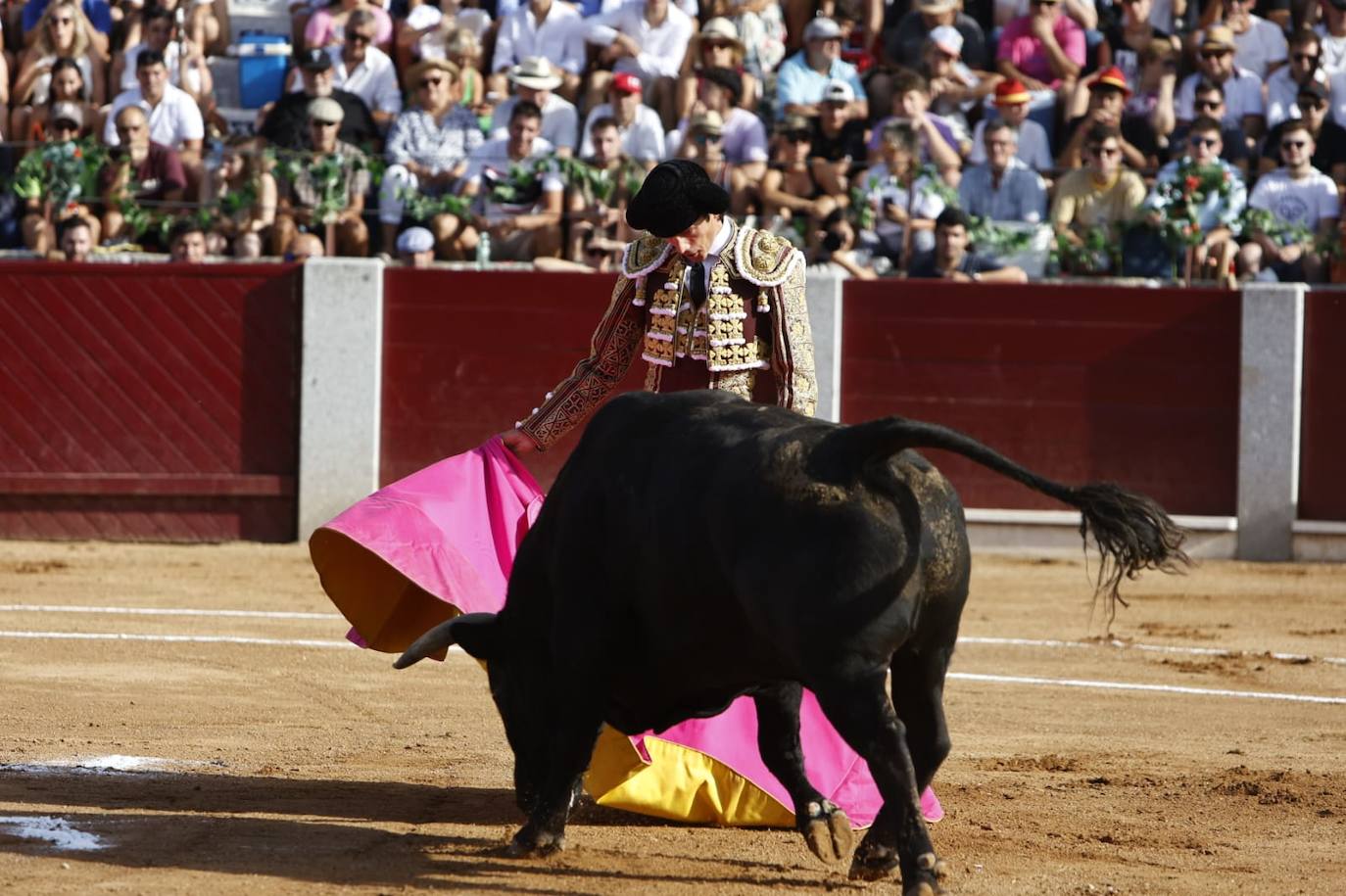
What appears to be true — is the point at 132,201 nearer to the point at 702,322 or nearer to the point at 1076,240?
the point at 1076,240

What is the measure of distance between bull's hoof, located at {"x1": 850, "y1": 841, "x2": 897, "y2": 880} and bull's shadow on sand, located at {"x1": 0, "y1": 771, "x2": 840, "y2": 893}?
129mm

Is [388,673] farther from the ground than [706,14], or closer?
closer

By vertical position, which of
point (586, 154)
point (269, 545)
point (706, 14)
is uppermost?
point (706, 14)

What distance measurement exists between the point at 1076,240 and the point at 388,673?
4670 millimetres

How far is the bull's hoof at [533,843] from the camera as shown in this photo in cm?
394

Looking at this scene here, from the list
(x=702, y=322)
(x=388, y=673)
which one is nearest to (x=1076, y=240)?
(x=388, y=673)

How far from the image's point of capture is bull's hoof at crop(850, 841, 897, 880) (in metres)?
3.64

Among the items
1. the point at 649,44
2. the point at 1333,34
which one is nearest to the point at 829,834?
the point at 649,44

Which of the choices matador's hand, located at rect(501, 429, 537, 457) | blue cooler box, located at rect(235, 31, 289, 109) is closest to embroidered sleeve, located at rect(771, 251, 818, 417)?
matador's hand, located at rect(501, 429, 537, 457)

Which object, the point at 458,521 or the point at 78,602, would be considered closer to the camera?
the point at 458,521

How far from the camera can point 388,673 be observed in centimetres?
627

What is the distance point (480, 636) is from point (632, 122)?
244 inches

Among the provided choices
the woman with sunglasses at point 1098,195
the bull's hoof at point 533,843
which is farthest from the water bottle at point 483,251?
the bull's hoof at point 533,843

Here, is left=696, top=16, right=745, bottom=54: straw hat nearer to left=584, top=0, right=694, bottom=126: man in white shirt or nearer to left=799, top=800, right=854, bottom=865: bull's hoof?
left=584, top=0, right=694, bottom=126: man in white shirt
